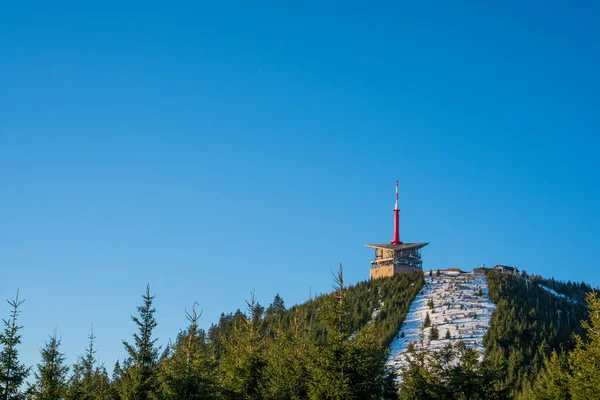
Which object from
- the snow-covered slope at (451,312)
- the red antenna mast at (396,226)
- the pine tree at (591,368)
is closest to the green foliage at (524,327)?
the snow-covered slope at (451,312)

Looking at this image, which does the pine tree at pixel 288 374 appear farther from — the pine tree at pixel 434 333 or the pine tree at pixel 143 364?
the pine tree at pixel 434 333

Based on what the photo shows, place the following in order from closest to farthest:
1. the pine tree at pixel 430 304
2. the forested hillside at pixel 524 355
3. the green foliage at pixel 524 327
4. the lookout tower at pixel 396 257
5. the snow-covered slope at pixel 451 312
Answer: the forested hillside at pixel 524 355, the green foliage at pixel 524 327, the snow-covered slope at pixel 451 312, the pine tree at pixel 430 304, the lookout tower at pixel 396 257

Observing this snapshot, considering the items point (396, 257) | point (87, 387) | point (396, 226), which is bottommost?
point (87, 387)

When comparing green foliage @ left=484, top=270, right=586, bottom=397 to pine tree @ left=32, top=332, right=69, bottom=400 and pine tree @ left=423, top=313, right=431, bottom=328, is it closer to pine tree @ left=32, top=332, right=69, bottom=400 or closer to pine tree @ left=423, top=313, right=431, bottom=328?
pine tree @ left=423, top=313, right=431, bottom=328

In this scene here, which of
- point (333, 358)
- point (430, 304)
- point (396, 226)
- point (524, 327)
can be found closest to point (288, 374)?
point (333, 358)

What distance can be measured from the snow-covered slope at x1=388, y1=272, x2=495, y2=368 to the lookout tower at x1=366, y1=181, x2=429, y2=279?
8.48m

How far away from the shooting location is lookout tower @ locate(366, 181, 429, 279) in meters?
149

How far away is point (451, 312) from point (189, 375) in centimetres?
8501

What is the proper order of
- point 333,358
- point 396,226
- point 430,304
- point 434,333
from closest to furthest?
point 333,358, point 434,333, point 430,304, point 396,226

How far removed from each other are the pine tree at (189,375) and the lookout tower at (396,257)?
364 ft

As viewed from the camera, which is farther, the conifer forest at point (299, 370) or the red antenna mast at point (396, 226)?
the red antenna mast at point (396, 226)

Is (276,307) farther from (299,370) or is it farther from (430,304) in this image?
(299,370)

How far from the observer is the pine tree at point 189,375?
122 feet

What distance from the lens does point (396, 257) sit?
150000mm
